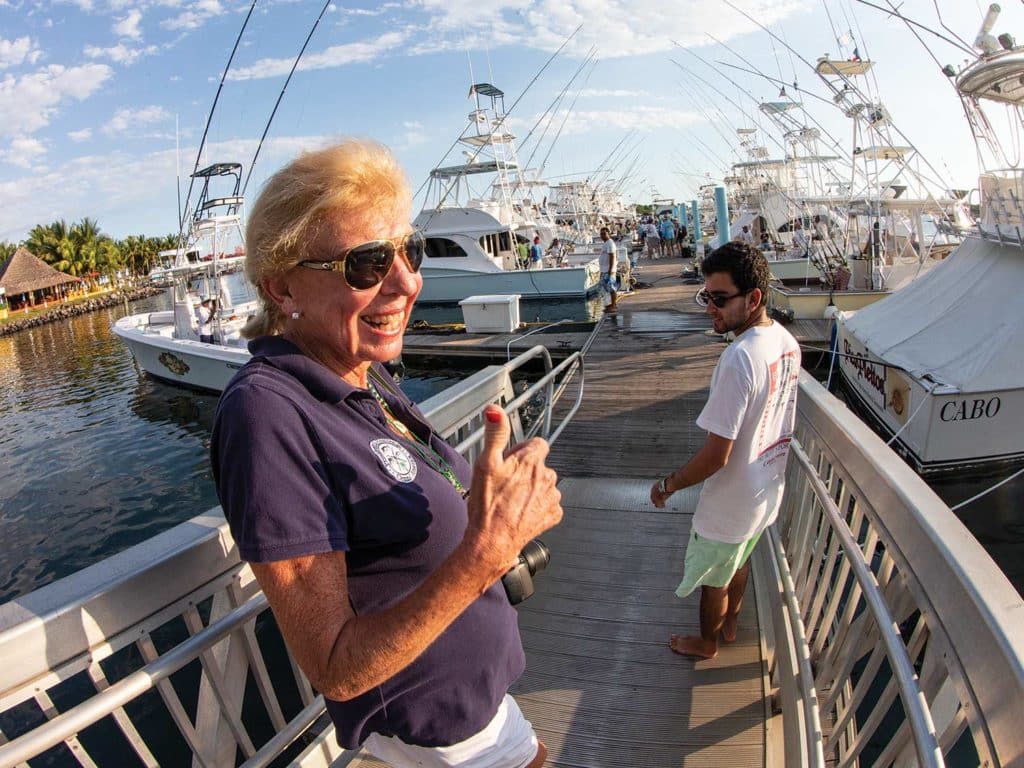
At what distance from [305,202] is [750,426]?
1.85 m

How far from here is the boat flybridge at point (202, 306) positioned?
51.9 ft

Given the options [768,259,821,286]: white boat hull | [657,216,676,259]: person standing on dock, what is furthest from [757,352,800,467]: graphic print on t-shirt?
[657,216,676,259]: person standing on dock

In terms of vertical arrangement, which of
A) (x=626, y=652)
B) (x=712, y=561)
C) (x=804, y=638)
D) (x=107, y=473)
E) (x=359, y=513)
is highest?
(x=359, y=513)

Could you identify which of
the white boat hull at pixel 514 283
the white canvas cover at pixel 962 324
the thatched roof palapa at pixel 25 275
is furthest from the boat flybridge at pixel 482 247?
the thatched roof palapa at pixel 25 275

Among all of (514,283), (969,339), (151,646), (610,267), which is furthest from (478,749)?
(514,283)

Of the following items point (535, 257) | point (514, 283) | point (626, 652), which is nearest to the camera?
point (626, 652)

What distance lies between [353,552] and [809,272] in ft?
62.4

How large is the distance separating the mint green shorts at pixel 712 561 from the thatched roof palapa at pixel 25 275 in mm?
58879

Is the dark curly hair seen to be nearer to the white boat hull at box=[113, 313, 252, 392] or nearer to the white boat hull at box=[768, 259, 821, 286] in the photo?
the white boat hull at box=[113, 313, 252, 392]

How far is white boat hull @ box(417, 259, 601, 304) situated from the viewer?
23578 millimetres

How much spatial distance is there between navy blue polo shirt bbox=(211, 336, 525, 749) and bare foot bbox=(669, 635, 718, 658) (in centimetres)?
166

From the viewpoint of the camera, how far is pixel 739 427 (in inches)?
91.2

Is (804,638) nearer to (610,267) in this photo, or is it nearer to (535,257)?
(610,267)

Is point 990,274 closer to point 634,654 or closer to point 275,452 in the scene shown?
point 634,654
